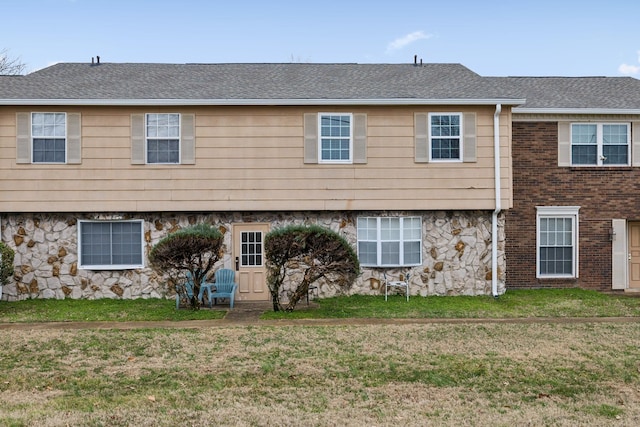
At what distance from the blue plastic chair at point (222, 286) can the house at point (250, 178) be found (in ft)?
0.93

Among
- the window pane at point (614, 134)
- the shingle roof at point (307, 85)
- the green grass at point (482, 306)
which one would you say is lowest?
the green grass at point (482, 306)

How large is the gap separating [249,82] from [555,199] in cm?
859

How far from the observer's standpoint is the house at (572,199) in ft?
52.2

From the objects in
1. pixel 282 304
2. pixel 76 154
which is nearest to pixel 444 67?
pixel 282 304

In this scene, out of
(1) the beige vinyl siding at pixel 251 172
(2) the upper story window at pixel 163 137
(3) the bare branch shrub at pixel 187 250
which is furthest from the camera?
(2) the upper story window at pixel 163 137

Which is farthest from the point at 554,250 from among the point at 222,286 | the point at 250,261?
the point at 222,286

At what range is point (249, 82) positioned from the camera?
15.7m

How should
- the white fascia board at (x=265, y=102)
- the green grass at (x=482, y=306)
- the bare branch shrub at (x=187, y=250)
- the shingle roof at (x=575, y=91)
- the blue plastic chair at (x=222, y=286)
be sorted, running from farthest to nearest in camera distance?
the shingle roof at (x=575, y=91) → the white fascia board at (x=265, y=102) → the blue plastic chair at (x=222, y=286) → the bare branch shrub at (x=187, y=250) → the green grass at (x=482, y=306)

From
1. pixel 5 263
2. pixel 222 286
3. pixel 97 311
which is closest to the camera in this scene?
pixel 97 311

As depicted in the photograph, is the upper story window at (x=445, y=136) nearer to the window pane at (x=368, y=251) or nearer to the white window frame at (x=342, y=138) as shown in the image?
the white window frame at (x=342, y=138)

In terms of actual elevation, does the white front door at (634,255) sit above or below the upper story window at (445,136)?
below

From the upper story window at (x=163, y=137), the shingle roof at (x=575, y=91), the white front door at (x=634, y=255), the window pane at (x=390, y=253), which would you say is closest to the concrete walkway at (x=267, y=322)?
the window pane at (x=390, y=253)

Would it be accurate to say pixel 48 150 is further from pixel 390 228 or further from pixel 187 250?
pixel 390 228

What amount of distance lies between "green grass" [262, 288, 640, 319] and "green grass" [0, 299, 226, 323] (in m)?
1.88
